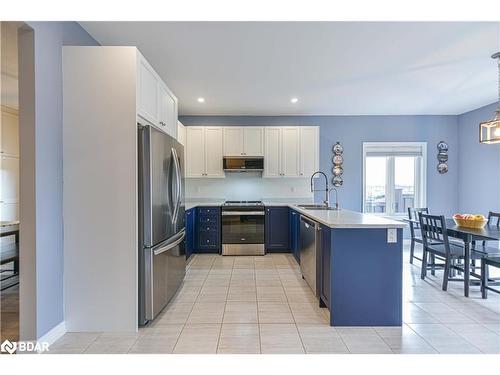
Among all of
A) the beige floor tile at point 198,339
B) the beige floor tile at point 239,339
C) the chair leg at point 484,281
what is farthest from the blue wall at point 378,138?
the beige floor tile at point 198,339

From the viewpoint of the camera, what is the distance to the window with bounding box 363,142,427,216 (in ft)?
19.2

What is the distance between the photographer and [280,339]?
7.43 ft

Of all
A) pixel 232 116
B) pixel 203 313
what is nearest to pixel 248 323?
pixel 203 313

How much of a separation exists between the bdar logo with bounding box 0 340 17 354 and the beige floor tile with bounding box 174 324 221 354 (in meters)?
1.14

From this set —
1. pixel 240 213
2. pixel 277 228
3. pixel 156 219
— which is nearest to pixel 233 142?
pixel 240 213

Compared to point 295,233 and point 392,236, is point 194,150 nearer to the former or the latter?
point 295,233

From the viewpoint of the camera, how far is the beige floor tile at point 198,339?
2.11 m

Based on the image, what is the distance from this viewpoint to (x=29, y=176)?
6.73ft

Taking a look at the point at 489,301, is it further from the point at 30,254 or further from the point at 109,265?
the point at 30,254

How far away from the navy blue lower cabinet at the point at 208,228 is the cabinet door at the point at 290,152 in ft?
4.95

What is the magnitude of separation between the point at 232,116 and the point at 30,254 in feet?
14.1

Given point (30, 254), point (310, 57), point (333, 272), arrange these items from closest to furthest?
point (30, 254)
point (333, 272)
point (310, 57)

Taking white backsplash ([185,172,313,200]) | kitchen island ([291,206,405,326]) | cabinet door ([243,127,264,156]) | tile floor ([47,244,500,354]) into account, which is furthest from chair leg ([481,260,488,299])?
cabinet door ([243,127,264,156])

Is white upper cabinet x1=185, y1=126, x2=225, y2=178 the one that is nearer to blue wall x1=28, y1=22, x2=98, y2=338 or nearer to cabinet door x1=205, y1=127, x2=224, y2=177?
Result: cabinet door x1=205, y1=127, x2=224, y2=177
